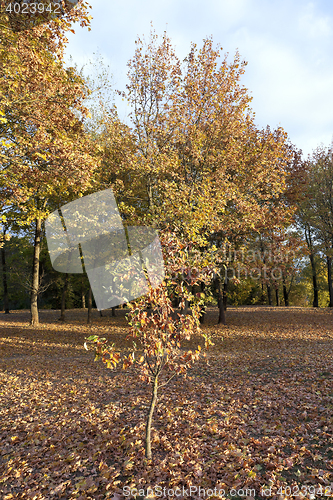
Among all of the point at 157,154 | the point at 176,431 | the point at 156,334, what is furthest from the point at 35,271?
the point at 156,334

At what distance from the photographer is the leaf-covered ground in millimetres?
4152

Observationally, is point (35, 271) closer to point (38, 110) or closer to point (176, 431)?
point (38, 110)

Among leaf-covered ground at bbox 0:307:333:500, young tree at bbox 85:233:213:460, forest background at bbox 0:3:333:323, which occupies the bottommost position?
leaf-covered ground at bbox 0:307:333:500

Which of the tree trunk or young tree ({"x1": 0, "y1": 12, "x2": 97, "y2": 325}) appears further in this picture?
the tree trunk

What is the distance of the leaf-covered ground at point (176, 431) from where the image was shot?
4.15 metres

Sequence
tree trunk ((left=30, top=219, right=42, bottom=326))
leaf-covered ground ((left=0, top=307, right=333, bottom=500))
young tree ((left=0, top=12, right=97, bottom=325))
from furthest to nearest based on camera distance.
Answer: tree trunk ((left=30, top=219, right=42, bottom=326))
young tree ((left=0, top=12, right=97, bottom=325))
leaf-covered ground ((left=0, top=307, right=333, bottom=500))

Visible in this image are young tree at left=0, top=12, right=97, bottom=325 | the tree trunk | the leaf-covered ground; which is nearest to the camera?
the leaf-covered ground

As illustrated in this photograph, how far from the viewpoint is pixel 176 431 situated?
5.57 meters

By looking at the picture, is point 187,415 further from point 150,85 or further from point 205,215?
point 150,85

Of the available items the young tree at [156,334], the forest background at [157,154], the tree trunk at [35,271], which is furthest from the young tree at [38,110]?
the tree trunk at [35,271]

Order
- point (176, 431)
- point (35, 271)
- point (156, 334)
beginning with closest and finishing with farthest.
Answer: point (156, 334) → point (176, 431) → point (35, 271)

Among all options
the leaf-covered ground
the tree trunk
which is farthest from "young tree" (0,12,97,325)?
the tree trunk

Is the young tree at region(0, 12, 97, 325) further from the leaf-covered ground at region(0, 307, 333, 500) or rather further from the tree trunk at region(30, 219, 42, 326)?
the tree trunk at region(30, 219, 42, 326)

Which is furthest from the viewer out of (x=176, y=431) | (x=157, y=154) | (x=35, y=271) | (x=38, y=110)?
(x=35, y=271)
